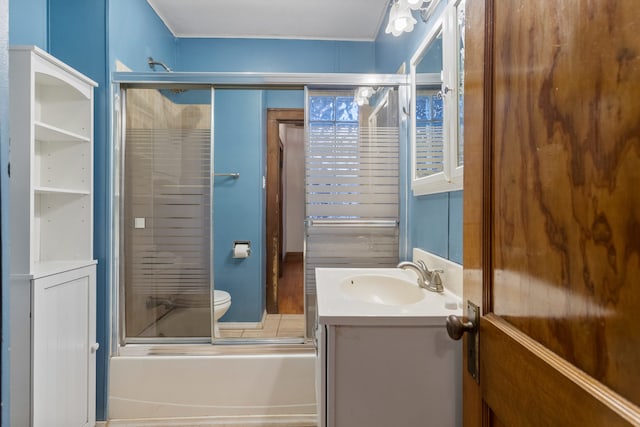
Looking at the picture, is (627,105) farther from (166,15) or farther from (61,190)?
(166,15)

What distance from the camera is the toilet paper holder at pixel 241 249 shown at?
296cm

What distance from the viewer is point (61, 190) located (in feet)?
5.38

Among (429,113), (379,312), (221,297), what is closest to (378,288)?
(379,312)

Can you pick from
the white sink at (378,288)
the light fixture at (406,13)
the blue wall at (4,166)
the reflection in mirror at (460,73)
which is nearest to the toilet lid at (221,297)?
the white sink at (378,288)

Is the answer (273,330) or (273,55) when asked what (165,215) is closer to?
(273,330)

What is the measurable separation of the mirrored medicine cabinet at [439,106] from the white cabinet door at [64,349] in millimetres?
1760

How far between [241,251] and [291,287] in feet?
4.55

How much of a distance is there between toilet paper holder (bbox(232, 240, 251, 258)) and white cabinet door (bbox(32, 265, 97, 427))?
4.11 feet

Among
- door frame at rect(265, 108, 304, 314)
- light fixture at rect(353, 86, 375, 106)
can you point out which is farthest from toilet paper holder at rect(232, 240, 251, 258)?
light fixture at rect(353, 86, 375, 106)

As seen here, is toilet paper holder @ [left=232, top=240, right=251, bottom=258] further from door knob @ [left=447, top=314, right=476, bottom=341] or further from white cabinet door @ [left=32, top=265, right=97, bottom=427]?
door knob @ [left=447, top=314, right=476, bottom=341]

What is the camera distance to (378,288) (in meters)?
1.60

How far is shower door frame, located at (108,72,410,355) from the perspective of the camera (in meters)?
1.93

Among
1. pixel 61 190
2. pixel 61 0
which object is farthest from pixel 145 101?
pixel 61 190

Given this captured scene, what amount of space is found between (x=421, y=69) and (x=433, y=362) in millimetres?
1400
